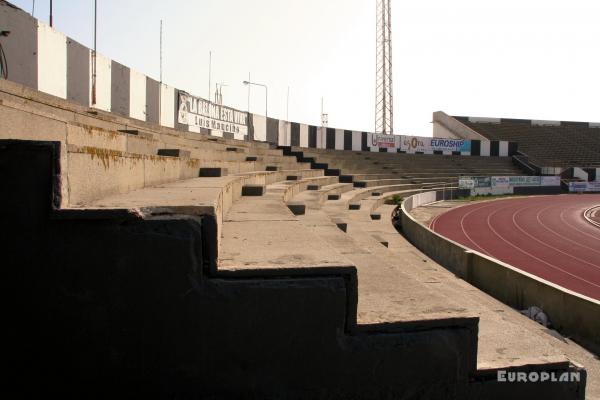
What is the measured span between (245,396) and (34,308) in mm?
1001

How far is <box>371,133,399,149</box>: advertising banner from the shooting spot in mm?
41222

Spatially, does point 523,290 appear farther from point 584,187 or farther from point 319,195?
point 584,187

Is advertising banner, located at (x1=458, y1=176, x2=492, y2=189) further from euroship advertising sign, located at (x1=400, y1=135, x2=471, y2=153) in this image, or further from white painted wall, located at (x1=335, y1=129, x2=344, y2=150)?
white painted wall, located at (x1=335, y1=129, x2=344, y2=150)

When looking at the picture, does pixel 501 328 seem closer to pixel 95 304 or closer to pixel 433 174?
pixel 95 304

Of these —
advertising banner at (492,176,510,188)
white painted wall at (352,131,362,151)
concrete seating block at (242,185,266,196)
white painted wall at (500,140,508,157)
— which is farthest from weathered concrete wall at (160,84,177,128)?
white painted wall at (500,140,508,157)

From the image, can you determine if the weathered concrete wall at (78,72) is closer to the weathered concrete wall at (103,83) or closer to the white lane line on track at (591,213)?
the weathered concrete wall at (103,83)

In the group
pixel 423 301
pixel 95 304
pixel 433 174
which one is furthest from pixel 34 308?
pixel 433 174

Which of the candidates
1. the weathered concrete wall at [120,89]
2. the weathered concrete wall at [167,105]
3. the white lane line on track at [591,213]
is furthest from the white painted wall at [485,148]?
the weathered concrete wall at [120,89]

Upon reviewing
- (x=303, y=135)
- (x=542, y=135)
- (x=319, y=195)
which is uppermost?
(x=542, y=135)

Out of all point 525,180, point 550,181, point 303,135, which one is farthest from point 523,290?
point 550,181

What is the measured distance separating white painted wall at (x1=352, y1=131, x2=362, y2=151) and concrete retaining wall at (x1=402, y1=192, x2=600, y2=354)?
26729mm

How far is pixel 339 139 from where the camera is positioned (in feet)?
122

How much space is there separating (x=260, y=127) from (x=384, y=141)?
19.4 meters

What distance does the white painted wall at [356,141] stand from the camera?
38.8 meters
